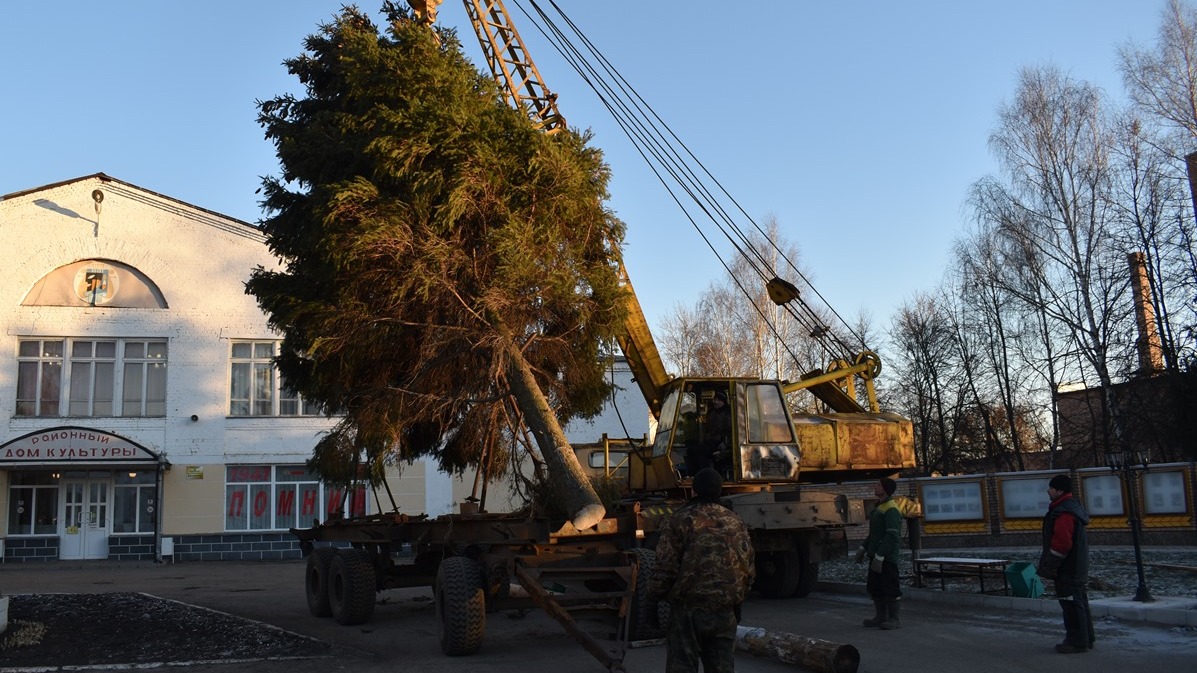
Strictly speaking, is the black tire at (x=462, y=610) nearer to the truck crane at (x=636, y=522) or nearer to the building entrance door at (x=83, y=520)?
the truck crane at (x=636, y=522)

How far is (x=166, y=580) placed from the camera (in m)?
20.4

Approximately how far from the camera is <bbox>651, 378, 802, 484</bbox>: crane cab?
12281mm

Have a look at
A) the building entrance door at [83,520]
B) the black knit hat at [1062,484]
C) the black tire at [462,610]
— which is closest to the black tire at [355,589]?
the black tire at [462,610]

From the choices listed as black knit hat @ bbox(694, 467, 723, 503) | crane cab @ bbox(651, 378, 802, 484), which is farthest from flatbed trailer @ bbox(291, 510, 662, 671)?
crane cab @ bbox(651, 378, 802, 484)

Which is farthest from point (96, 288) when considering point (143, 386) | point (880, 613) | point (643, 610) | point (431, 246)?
point (880, 613)

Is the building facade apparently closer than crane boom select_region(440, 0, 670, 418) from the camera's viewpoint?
No

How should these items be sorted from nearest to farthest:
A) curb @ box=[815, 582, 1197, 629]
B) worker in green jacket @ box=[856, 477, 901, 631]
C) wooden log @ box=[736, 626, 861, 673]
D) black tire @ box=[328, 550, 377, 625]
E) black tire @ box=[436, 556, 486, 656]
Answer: wooden log @ box=[736, 626, 861, 673]
black tire @ box=[436, 556, 486, 656]
curb @ box=[815, 582, 1197, 629]
worker in green jacket @ box=[856, 477, 901, 631]
black tire @ box=[328, 550, 377, 625]

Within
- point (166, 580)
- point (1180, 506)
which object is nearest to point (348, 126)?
point (166, 580)

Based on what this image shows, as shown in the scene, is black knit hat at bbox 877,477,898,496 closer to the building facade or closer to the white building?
the white building

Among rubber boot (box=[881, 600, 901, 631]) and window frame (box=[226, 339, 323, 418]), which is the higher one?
window frame (box=[226, 339, 323, 418])

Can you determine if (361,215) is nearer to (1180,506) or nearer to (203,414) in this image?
(1180,506)

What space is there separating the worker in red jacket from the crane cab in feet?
14.0

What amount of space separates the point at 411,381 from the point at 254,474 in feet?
62.9

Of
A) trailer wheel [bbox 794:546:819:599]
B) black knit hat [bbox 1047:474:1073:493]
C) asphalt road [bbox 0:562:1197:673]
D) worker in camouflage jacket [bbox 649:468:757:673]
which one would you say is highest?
black knit hat [bbox 1047:474:1073:493]
